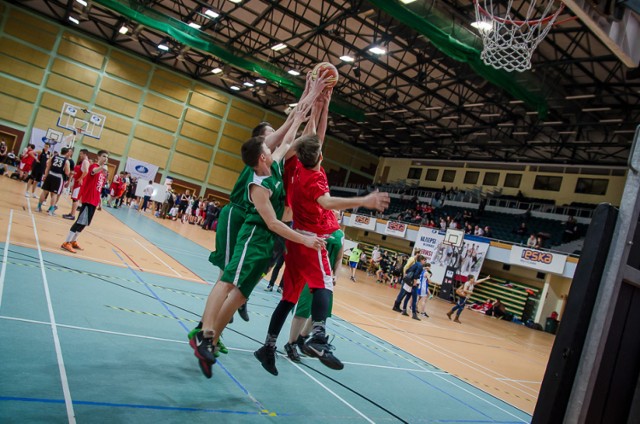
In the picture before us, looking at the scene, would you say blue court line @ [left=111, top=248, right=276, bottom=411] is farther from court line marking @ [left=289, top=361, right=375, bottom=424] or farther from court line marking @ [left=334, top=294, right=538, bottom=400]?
court line marking @ [left=334, top=294, right=538, bottom=400]

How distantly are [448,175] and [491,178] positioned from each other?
11.0 feet

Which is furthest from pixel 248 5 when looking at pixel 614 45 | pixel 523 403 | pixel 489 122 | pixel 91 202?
pixel 523 403

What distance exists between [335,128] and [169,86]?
1256cm

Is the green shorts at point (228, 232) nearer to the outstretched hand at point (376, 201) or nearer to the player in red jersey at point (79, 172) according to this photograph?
the outstretched hand at point (376, 201)

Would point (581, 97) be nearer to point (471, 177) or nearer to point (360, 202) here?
point (471, 177)

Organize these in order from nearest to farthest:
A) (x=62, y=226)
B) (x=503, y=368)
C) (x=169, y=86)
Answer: (x=503, y=368) → (x=62, y=226) → (x=169, y=86)

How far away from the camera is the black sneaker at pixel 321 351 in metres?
3.47

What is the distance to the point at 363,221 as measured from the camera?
28.4 m

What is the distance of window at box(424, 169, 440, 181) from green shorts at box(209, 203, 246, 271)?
30856 mm

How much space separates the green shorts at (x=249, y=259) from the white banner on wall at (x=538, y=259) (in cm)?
1864

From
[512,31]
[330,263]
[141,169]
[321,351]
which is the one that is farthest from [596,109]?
[141,169]

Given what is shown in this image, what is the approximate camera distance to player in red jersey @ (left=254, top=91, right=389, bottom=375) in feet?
11.8

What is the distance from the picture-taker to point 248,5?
Result: 850 inches

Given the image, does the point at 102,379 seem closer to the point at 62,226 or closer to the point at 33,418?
the point at 33,418
